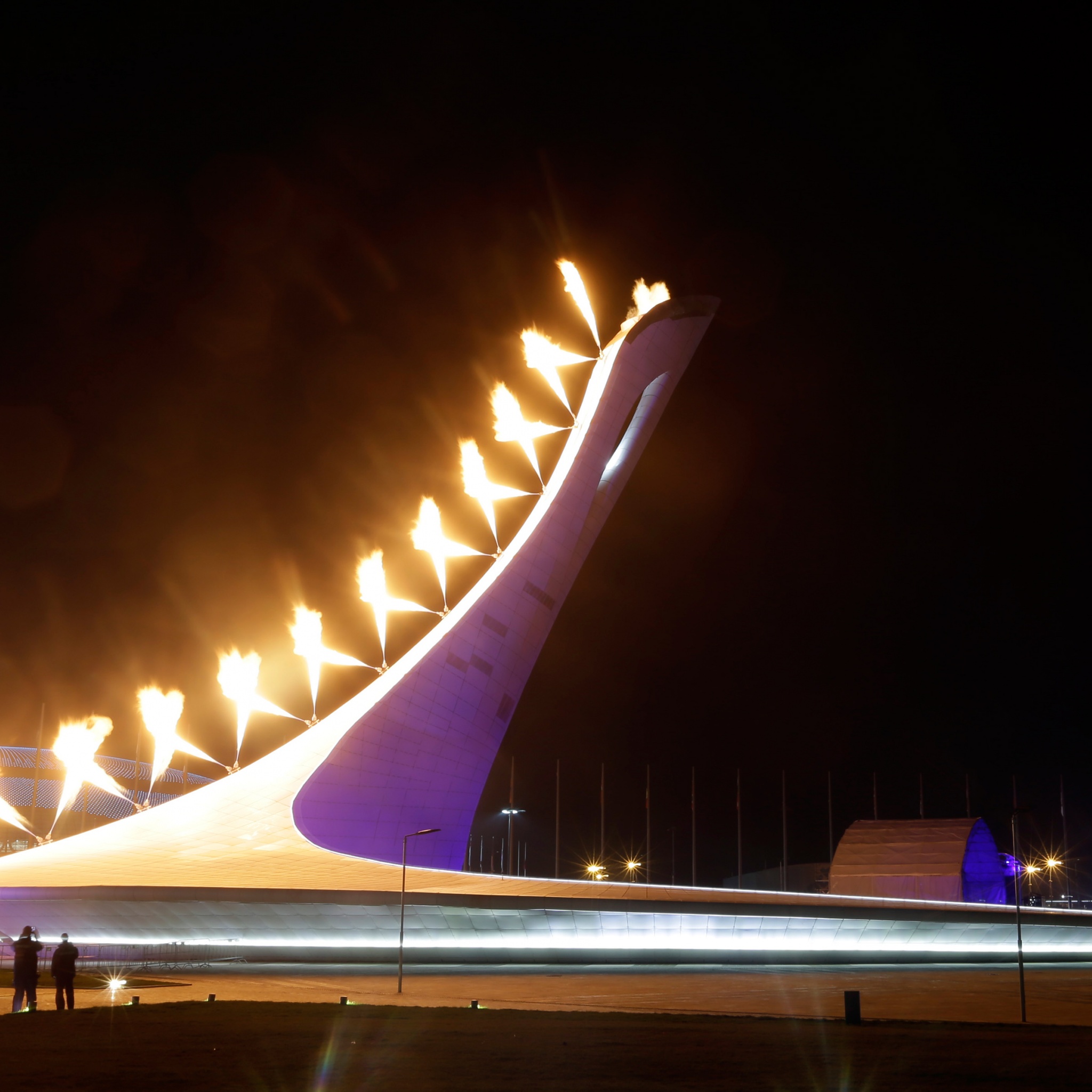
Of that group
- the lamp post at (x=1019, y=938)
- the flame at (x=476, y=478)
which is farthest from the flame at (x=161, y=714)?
the lamp post at (x=1019, y=938)

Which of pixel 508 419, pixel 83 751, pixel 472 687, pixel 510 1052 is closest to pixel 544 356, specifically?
pixel 508 419

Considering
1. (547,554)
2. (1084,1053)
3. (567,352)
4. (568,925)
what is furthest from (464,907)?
(567,352)

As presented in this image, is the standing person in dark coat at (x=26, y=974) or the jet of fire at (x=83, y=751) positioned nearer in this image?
the standing person in dark coat at (x=26, y=974)

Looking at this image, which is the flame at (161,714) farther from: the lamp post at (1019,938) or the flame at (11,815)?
the lamp post at (1019,938)

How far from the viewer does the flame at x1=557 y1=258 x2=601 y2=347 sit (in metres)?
32.8

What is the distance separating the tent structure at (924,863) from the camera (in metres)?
39.4

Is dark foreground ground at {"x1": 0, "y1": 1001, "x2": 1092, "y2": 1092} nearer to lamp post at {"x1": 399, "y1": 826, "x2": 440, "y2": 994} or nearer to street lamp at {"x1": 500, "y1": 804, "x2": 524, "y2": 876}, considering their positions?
lamp post at {"x1": 399, "y1": 826, "x2": 440, "y2": 994}

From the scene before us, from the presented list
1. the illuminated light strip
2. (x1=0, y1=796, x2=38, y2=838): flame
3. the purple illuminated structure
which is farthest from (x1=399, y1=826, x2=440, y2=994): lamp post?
(x1=0, y1=796, x2=38, y2=838): flame

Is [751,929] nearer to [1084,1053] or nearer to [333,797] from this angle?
[333,797]

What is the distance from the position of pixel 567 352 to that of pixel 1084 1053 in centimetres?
2593

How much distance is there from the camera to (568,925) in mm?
23719

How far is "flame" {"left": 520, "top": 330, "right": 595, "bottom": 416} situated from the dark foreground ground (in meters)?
21.5

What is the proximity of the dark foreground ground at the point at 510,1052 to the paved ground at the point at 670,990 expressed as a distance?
261 centimetres

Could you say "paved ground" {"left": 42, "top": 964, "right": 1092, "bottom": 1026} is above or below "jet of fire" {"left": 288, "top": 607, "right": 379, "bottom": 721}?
below
